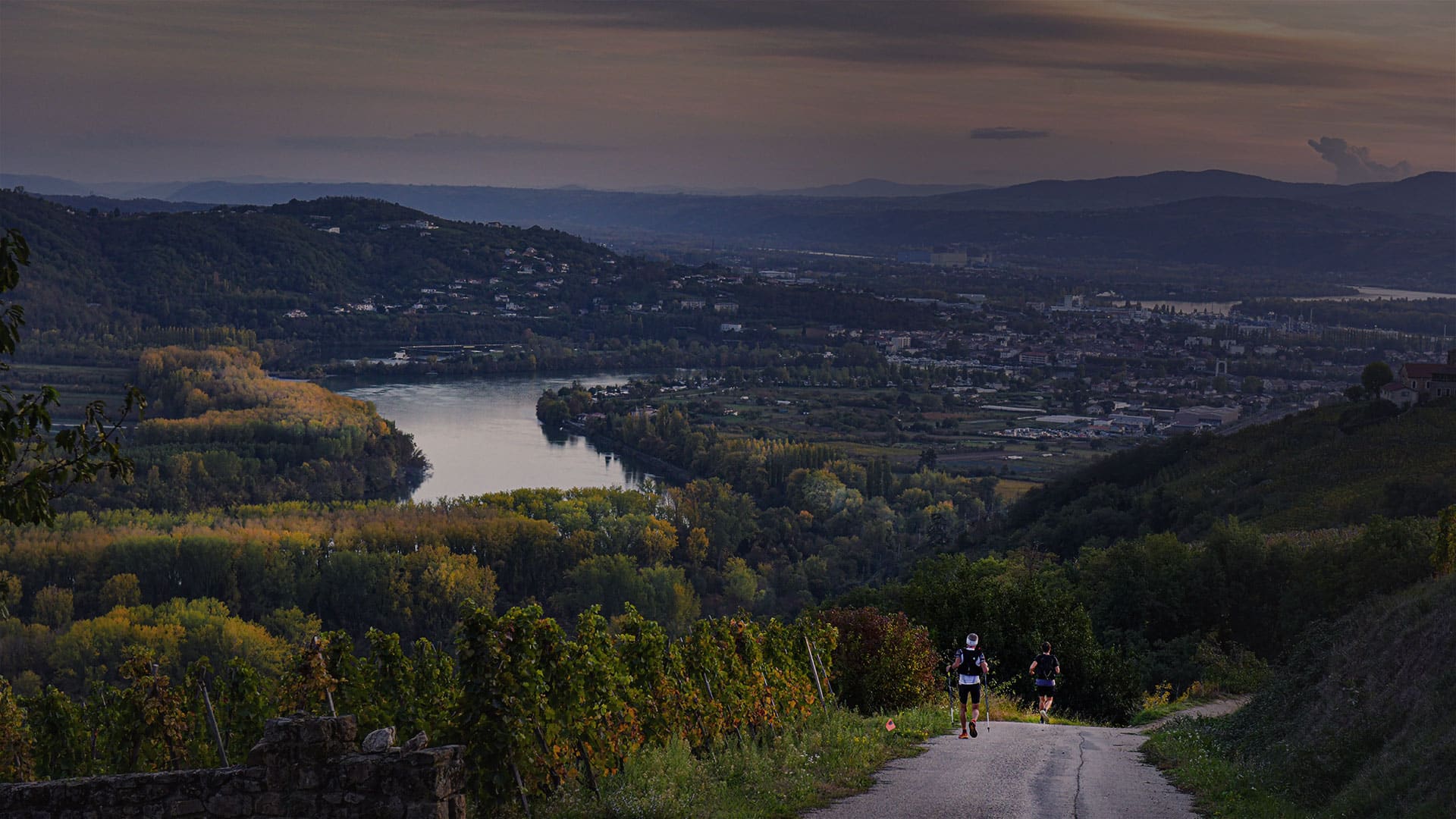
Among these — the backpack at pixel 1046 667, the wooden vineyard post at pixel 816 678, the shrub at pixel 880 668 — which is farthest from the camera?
the backpack at pixel 1046 667

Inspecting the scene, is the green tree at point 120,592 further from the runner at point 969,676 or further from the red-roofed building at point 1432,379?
the red-roofed building at point 1432,379

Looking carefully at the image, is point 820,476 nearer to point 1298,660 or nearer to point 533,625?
point 1298,660

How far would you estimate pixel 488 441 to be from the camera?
274 feet

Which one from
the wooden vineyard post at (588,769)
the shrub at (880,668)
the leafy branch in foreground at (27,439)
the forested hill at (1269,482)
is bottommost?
the forested hill at (1269,482)

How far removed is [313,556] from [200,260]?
104545 millimetres

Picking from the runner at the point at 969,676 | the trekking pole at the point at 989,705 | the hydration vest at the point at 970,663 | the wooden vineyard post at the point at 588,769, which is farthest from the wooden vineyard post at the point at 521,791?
the trekking pole at the point at 989,705

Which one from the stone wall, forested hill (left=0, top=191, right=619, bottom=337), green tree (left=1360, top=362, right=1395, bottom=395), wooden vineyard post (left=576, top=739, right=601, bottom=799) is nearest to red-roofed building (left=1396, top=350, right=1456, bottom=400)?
green tree (left=1360, top=362, right=1395, bottom=395)

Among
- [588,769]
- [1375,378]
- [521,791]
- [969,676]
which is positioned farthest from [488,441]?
[521,791]

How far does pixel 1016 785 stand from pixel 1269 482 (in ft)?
120

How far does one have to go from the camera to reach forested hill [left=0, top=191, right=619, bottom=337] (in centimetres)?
12094

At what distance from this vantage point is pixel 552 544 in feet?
163

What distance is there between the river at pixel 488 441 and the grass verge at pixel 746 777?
54148mm

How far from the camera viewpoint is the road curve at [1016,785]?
32.0ft

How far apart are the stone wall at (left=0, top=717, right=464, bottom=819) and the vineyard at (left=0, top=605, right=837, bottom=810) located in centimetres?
115
